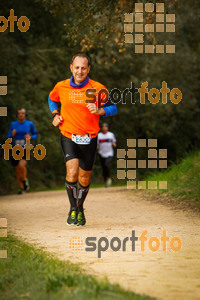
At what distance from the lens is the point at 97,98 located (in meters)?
8.93

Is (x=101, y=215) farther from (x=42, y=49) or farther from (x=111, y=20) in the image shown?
(x=42, y=49)

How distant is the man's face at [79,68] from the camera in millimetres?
8812

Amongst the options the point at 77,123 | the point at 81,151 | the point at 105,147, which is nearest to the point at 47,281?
the point at 77,123

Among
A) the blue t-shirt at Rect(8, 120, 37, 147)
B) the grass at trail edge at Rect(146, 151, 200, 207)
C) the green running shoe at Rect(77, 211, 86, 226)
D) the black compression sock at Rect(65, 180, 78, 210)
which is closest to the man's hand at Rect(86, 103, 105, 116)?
the black compression sock at Rect(65, 180, 78, 210)

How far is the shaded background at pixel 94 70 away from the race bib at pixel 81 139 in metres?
2.78

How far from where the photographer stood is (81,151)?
366 inches

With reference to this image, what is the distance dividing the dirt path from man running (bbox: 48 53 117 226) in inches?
23.3

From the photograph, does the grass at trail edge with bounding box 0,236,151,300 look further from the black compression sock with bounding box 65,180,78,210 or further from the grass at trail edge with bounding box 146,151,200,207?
the grass at trail edge with bounding box 146,151,200,207

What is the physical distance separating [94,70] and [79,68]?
56.0 ft

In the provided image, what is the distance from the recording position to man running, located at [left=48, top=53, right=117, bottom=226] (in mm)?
8859

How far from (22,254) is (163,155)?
2.37 meters

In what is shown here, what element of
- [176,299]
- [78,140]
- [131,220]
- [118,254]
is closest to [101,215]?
[131,220]

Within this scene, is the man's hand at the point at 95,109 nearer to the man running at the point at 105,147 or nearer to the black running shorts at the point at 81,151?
the black running shorts at the point at 81,151

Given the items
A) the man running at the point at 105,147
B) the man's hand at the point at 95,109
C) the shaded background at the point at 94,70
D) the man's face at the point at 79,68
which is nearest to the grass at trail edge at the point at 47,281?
the man's hand at the point at 95,109
